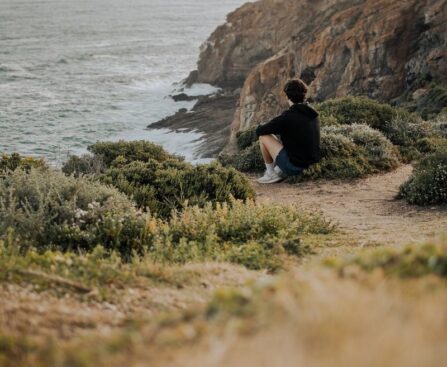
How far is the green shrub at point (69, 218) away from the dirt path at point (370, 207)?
287 cm

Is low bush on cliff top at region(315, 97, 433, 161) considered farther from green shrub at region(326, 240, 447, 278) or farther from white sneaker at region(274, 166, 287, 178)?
green shrub at region(326, 240, 447, 278)

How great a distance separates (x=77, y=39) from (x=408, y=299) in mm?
92158

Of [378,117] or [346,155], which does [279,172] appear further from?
[378,117]

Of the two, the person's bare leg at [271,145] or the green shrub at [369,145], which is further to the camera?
the green shrub at [369,145]

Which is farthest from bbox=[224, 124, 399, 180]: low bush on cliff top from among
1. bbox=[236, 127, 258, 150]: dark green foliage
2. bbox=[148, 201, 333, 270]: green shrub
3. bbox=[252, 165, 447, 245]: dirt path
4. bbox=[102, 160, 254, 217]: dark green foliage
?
bbox=[148, 201, 333, 270]: green shrub

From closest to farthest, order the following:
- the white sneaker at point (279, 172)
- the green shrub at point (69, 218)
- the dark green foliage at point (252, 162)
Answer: the green shrub at point (69, 218) < the white sneaker at point (279, 172) < the dark green foliage at point (252, 162)

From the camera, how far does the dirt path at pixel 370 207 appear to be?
25.4 feet

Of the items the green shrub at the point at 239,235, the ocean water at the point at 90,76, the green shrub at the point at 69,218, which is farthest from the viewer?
the ocean water at the point at 90,76

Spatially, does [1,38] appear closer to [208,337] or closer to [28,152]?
[28,152]

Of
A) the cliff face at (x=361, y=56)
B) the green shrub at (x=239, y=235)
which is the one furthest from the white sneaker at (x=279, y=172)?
the cliff face at (x=361, y=56)

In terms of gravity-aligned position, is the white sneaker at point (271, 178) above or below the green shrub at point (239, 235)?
below

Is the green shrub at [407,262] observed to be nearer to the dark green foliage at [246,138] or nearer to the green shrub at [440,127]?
the dark green foliage at [246,138]

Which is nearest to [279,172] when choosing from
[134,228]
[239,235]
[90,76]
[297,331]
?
[239,235]

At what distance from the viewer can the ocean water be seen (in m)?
41.4
